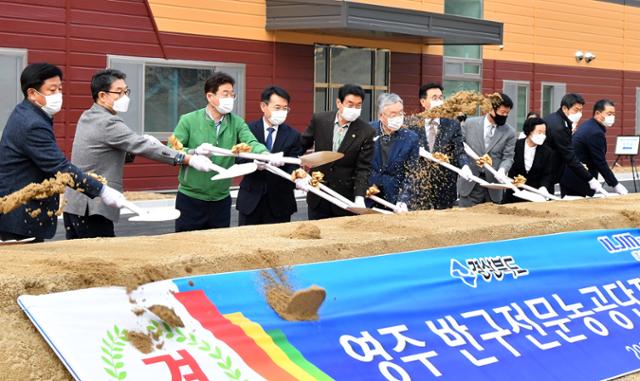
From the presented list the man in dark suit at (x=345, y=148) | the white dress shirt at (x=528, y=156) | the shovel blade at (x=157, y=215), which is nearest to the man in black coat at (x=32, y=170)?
the shovel blade at (x=157, y=215)

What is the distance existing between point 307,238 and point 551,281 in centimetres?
133

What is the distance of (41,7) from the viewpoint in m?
15.5

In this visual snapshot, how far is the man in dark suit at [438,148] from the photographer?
8.66 meters

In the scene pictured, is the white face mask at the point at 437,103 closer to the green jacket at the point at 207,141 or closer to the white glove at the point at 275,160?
the green jacket at the point at 207,141

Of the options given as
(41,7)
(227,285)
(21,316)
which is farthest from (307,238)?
(41,7)

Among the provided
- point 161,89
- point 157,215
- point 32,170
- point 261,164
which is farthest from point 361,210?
point 161,89

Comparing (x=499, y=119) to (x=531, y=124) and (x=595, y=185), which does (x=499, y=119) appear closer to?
(x=531, y=124)

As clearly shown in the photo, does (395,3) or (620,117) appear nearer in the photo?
(395,3)

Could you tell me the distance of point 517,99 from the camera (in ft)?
84.1

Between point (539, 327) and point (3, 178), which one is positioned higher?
point (3, 178)

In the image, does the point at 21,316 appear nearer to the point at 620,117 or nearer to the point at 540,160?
the point at 540,160

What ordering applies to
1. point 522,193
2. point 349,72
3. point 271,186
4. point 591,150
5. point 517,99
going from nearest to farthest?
point 271,186, point 522,193, point 591,150, point 349,72, point 517,99

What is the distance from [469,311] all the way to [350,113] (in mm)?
3113

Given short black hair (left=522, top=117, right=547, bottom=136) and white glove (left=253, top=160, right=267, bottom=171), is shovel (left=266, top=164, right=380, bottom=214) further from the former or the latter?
short black hair (left=522, top=117, right=547, bottom=136)
